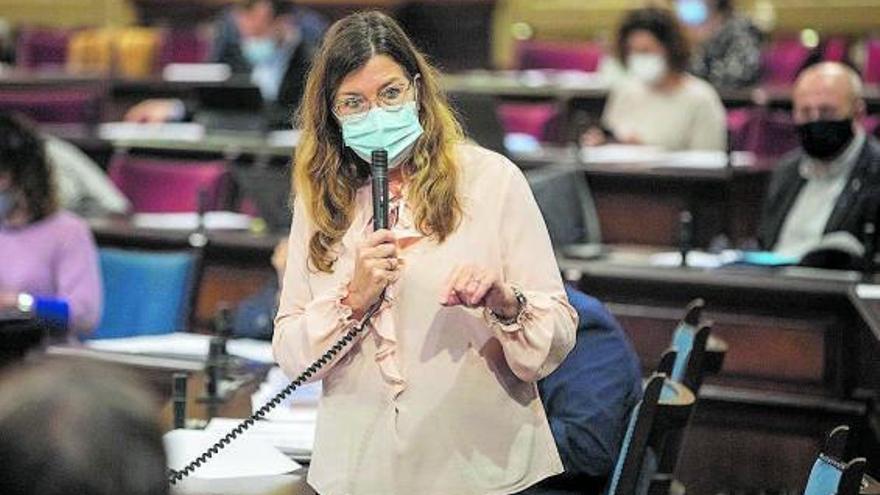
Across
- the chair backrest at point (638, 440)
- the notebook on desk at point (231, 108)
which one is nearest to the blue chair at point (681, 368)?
the chair backrest at point (638, 440)

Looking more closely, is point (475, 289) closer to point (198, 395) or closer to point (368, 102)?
point (368, 102)

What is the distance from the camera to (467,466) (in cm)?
289

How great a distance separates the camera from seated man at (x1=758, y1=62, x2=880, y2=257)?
590 centimetres

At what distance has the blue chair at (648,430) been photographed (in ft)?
10.6

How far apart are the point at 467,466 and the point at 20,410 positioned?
65.0 inches

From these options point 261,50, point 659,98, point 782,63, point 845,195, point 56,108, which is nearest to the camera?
point 845,195

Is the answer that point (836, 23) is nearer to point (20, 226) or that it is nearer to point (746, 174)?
point (746, 174)

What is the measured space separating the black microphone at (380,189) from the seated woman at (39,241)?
2.45 metres

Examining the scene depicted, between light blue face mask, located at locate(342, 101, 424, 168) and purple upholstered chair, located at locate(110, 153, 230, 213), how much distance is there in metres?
4.31

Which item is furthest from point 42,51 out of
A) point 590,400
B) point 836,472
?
point 836,472

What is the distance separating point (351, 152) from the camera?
3.02m

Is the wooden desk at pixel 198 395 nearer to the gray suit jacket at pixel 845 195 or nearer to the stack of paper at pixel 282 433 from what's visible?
the stack of paper at pixel 282 433

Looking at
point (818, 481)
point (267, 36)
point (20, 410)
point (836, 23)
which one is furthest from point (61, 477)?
point (836, 23)

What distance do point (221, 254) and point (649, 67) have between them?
291 centimetres
